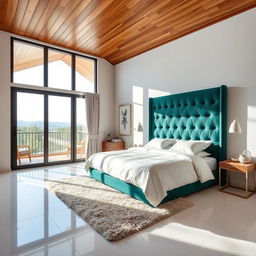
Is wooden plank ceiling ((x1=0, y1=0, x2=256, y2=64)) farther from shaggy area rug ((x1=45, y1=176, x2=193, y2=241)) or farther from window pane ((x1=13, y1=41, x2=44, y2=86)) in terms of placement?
shaggy area rug ((x1=45, y1=176, x2=193, y2=241))

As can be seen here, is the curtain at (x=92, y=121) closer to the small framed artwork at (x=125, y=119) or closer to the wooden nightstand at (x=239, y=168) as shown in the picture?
the small framed artwork at (x=125, y=119)

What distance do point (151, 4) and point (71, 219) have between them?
3455 mm

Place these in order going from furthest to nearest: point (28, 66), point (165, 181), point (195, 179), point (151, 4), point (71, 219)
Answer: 1. point (28, 66)
2. point (151, 4)
3. point (195, 179)
4. point (165, 181)
5. point (71, 219)

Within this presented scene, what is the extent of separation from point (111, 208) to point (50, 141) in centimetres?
332

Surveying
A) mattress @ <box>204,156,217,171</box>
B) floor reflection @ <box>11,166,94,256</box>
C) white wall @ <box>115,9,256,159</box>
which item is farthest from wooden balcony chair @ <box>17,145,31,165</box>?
mattress @ <box>204,156,217,171</box>

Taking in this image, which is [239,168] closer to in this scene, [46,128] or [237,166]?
[237,166]

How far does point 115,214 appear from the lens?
233 cm

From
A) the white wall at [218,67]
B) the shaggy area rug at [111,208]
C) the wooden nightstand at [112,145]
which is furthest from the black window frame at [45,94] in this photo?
the white wall at [218,67]

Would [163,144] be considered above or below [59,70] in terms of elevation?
below

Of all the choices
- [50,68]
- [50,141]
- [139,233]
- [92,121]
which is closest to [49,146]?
[50,141]

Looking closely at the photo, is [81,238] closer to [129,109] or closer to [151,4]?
[151,4]

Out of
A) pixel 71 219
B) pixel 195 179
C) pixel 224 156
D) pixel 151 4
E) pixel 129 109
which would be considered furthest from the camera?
pixel 129 109

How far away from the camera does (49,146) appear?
512cm

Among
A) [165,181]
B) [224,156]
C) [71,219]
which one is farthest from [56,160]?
[224,156]
